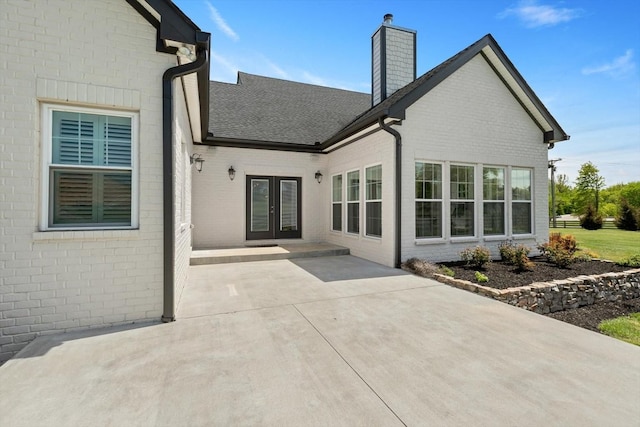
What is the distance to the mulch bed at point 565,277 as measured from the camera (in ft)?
16.3

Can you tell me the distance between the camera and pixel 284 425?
1.83 metres

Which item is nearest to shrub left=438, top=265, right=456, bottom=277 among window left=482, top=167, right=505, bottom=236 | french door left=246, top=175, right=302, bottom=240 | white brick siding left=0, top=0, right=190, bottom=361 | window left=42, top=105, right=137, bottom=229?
window left=482, top=167, right=505, bottom=236

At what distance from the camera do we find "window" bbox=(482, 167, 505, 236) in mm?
7699

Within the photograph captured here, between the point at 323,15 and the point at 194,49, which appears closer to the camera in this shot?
the point at 194,49

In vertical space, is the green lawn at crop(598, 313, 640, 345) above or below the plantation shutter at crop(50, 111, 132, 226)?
below

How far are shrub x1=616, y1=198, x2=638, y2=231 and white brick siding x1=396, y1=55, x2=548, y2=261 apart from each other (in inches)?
814

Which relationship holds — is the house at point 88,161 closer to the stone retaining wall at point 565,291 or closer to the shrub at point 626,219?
the stone retaining wall at point 565,291

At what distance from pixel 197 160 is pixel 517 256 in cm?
881

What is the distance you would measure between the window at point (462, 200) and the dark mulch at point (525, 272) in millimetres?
993

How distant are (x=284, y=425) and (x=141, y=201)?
314cm

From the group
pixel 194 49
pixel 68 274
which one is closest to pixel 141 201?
pixel 68 274

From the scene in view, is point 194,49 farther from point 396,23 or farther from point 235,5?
point 396,23

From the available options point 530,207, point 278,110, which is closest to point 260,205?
point 278,110

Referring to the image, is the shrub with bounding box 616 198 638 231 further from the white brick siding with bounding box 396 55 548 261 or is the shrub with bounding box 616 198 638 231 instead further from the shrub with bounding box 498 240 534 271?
the shrub with bounding box 498 240 534 271
